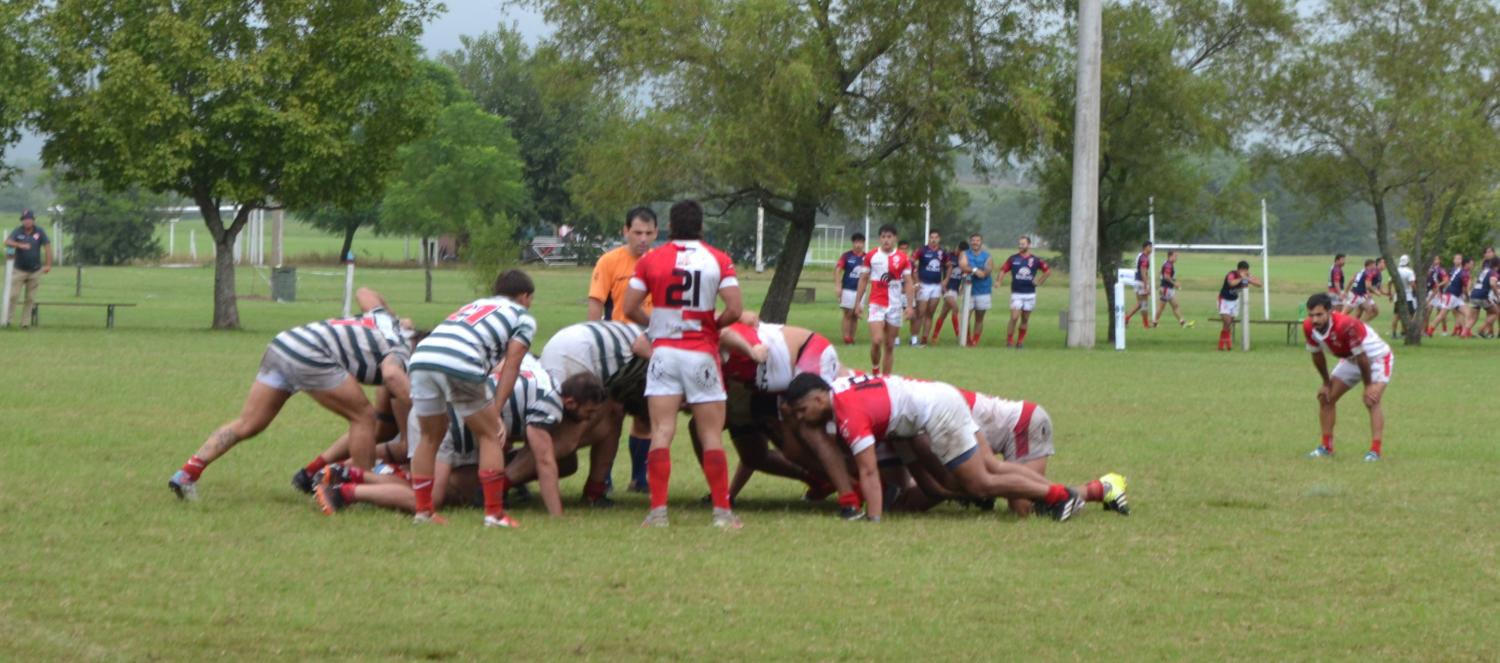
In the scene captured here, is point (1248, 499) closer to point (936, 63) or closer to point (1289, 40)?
point (936, 63)

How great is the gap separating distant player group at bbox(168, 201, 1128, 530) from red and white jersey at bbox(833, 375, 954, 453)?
0.01m

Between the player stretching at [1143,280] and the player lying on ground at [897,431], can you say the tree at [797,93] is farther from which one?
the player lying on ground at [897,431]

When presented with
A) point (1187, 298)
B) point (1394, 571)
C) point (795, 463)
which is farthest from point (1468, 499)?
point (1187, 298)

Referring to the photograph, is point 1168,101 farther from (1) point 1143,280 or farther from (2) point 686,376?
A: (2) point 686,376

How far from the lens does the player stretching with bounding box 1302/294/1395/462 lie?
14008 millimetres

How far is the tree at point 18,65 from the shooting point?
30.7 meters

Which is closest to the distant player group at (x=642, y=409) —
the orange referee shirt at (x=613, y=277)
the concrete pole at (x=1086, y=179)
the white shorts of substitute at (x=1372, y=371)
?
the orange referee shirt at (x=613, y=277)

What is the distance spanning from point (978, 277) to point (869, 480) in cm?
2207

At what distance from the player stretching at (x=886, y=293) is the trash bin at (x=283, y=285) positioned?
25.8 m

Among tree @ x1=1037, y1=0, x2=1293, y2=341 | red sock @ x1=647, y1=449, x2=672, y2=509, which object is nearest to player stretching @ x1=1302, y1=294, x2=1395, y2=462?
red sock @ x1=647, y1=449, x2=672, y2=509

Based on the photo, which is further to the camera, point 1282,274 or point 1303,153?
point 1282,274

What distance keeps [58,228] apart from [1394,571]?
294 feet

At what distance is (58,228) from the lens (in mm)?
89812

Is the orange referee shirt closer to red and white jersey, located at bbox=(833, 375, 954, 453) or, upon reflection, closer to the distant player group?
the distant player group
